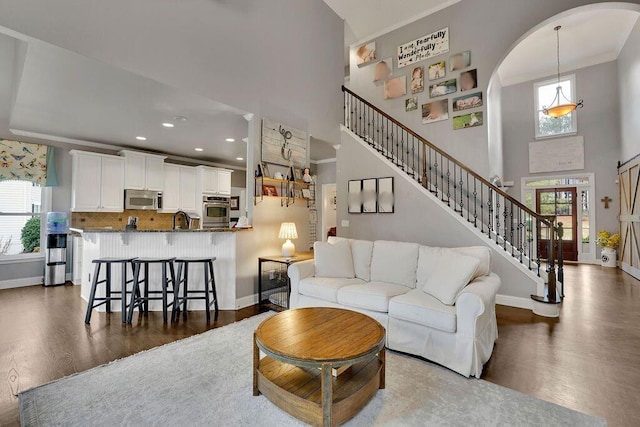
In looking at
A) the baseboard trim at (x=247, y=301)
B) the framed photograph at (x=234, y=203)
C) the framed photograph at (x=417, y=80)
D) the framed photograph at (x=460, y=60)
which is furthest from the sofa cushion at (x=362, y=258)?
the framed photograph at (x=234, y=203)

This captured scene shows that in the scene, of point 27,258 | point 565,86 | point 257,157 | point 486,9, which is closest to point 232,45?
point 257,157

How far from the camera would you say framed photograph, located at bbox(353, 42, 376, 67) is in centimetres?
631

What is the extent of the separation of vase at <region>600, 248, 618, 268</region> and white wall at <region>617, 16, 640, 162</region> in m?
2.09

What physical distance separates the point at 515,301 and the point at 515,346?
1.48 m

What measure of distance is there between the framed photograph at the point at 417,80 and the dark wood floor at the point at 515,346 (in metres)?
4.09

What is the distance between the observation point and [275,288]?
4484 mm

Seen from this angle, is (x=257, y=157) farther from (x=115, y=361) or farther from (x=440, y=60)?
(x=440, y=60)

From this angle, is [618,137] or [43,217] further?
[618,137]

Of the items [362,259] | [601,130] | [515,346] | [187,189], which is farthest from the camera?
[601,130]

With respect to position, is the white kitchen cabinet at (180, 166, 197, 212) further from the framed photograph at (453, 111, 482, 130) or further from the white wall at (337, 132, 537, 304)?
the framed photograph at (453, 111, 482, 130)

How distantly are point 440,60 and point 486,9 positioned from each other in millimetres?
952

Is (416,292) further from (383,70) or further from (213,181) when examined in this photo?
(213,181)

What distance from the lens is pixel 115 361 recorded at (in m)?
2.47

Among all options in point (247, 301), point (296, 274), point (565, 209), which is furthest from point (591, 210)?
point (247, 301)
